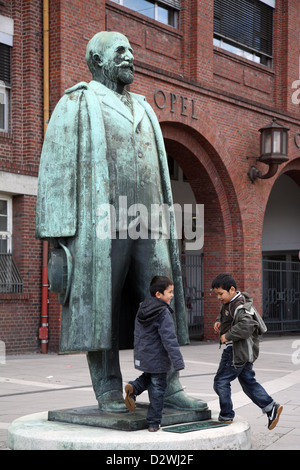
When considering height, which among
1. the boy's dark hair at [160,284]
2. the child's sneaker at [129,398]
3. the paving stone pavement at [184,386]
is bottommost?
the paving stone pavement at [184,386]

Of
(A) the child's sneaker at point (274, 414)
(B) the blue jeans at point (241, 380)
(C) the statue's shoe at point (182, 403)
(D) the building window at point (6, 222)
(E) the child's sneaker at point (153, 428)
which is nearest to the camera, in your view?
(E) the child's sneaker at point (153, 428)

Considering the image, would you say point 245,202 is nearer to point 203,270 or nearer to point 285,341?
point 203,270

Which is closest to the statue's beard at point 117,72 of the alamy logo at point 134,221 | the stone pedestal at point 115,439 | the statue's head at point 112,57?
the statue's head at point 112,57

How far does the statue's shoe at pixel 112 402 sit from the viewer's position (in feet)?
16.3

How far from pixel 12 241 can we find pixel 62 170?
8901 mm

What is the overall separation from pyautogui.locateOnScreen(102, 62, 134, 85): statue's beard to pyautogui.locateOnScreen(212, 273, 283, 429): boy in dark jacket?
64.8 inches

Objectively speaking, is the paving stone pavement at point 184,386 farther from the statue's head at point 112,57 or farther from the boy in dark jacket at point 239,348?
the statue's head at point 112,57

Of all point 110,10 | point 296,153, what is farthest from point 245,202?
point 110,10

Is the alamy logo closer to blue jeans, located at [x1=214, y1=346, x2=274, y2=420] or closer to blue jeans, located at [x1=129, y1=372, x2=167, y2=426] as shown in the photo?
blue jeans, located at [x1=129, y1=372, x2=167, y2=426]

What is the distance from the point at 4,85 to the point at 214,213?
21.4 feet

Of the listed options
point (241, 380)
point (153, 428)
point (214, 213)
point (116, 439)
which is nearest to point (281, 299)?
point (214, 213)

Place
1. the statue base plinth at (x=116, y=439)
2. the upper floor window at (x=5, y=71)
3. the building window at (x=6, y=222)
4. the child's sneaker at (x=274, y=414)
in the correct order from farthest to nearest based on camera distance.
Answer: the upper floor window at (x=5, y=71)
the building window at (x=6, y=222)
the child's sneaker at (x=274, y=414)
the statue base plinth at (x=116, y=439)

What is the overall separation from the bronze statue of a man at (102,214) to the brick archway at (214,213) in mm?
12160

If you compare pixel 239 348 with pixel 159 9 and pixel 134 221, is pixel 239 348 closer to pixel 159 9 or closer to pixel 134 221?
pixel 134 221
